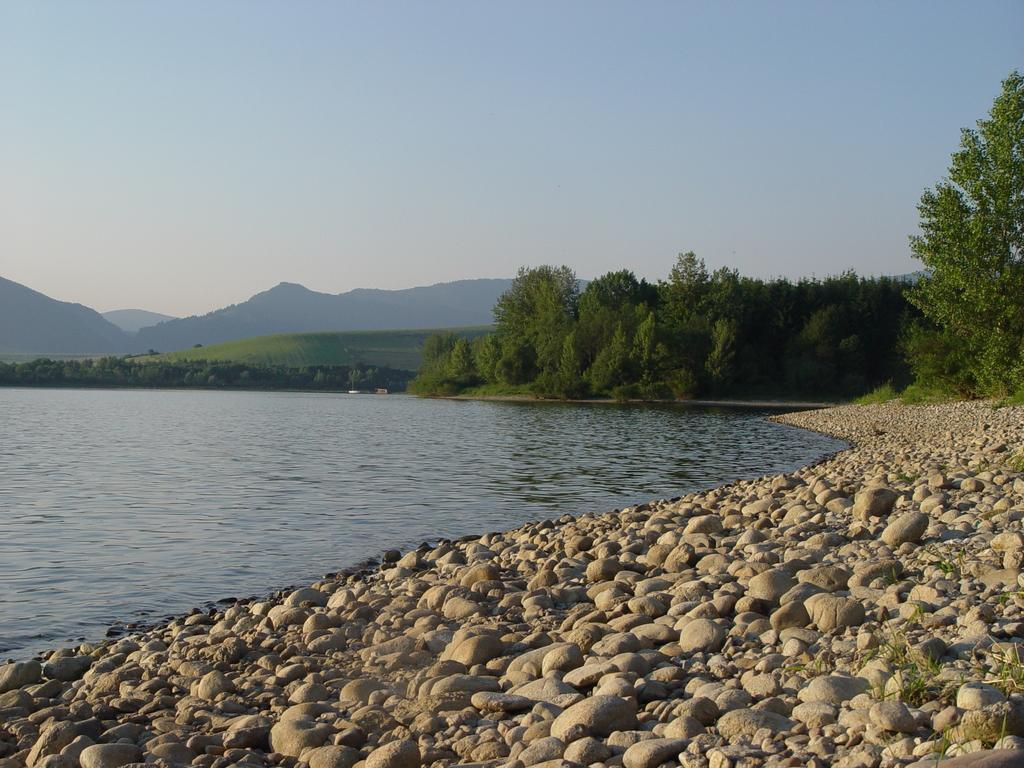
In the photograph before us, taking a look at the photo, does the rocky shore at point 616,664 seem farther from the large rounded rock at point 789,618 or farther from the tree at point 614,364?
the tree at point 614,364

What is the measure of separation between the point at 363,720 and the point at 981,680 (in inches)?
139

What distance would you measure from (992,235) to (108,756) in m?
33.0

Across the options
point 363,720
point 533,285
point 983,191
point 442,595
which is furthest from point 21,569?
point 533,285

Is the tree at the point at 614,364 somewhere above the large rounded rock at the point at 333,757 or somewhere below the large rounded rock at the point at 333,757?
above

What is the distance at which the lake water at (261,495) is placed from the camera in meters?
10.8

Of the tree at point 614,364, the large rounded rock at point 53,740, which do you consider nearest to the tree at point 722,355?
the tree at point 614,364

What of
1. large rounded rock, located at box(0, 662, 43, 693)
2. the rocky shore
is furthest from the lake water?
the rocky shore

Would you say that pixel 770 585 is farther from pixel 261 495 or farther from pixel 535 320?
pixel 535 320

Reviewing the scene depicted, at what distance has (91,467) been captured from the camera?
2481 centimetres

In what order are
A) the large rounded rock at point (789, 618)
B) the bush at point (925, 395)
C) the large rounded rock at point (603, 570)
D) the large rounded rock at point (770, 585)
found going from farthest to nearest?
1. the bush at point (925, 395)
2. the large rounded rock at point (603, 570)
3. the large rounded rock at point (770, 585)
4. the large rounded rock at point (789, 618)

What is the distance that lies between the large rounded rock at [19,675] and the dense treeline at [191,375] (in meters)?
142

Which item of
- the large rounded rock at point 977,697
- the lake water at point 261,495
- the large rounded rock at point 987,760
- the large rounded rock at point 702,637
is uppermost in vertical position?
the large rounded rock at point 977,697

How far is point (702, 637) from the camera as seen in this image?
235 inches

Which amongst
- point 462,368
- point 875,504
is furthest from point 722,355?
point 875,504
